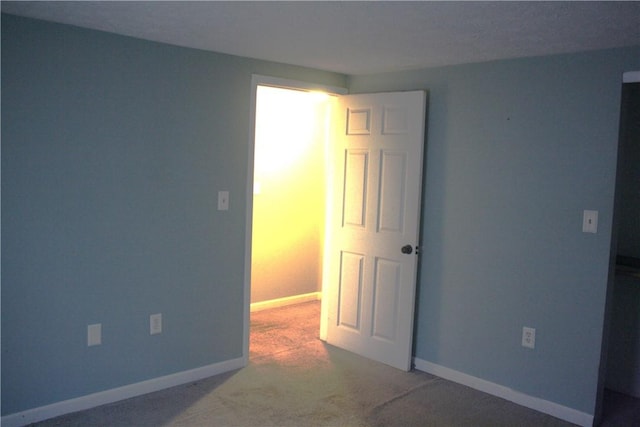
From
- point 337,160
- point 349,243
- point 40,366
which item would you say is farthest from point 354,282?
point 40,366

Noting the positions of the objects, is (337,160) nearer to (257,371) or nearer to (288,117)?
(288,117)

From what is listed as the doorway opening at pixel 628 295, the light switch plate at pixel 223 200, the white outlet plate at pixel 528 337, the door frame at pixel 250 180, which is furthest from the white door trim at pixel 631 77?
the light switch plate at pixel 223 200

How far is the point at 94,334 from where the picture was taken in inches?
124

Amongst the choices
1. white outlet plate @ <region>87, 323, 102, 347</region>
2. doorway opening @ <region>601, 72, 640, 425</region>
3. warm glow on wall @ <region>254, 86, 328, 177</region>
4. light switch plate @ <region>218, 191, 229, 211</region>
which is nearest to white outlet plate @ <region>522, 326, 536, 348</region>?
doorway opening @ <region>601, 72, 640, 425</region>

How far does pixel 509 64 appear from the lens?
3.42 m

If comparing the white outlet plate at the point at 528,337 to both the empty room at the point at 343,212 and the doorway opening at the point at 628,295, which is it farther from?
the doorway opening at the point at 628,295

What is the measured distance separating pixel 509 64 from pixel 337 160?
1393mm

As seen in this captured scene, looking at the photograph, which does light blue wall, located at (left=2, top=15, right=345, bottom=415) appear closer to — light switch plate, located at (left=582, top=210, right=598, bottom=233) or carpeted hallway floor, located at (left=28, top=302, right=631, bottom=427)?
carpeted hallway floor, located at (left=28, top=302, right=631, bottom=427)

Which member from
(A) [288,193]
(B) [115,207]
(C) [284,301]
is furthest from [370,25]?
(C) [284,301]

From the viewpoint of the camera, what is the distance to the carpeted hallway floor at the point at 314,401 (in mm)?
3111

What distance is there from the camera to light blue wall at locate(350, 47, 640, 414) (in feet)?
10.2

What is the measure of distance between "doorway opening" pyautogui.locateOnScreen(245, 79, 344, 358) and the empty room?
103 cm

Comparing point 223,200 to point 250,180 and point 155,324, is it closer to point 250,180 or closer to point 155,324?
point 250,180

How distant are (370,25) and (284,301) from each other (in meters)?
3.41
